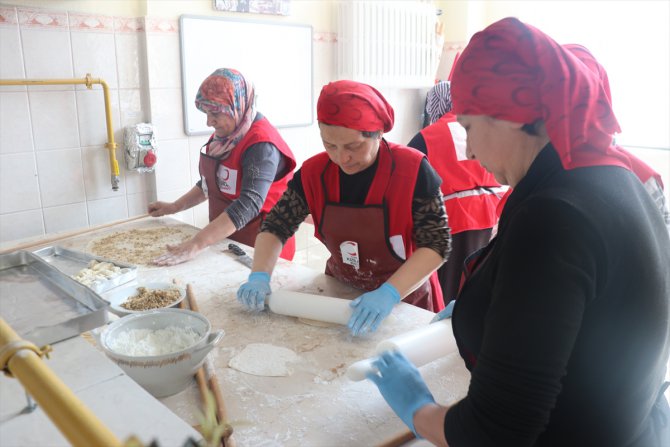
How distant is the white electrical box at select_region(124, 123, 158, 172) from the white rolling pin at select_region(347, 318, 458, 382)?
2.14 metres

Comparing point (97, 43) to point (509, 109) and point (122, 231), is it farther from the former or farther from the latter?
point (509, 109)

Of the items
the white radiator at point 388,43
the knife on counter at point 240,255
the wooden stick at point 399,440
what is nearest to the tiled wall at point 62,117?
the knife on counter at point 240,255

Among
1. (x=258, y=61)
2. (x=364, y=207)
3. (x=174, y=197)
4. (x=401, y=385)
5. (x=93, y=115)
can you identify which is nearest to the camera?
(x=401, y=385)

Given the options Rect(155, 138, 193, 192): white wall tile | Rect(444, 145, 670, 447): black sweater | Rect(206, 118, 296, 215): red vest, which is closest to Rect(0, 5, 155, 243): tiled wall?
Rect(155, 138, 193, 192): white wall tile

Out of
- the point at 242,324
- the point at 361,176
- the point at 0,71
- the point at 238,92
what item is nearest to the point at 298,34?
the point at 238,92

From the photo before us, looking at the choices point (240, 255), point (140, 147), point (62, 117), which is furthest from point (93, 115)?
point (240, 255)

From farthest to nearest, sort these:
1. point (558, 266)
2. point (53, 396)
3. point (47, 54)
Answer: point (47, 54) → point (558, 266) → point (53, 396)

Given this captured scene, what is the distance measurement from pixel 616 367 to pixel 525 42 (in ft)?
1.73

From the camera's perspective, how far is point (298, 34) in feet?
11.9

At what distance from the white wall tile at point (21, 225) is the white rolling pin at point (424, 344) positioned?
7.36 ft

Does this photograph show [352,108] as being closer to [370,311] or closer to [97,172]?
[370,311]

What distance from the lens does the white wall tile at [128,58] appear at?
9.41 feet

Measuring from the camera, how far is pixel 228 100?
2.45 m

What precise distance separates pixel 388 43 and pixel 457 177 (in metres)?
1.71
